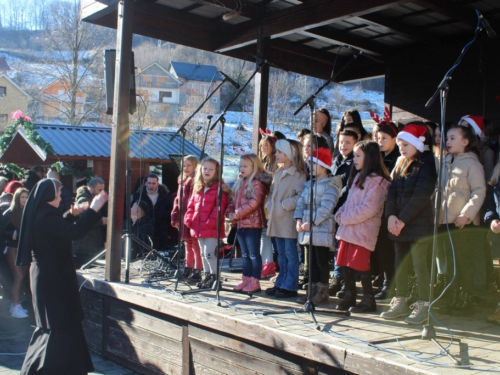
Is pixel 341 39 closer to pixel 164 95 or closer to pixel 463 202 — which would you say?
pixel 463 202

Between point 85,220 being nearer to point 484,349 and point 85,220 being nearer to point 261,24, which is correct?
point 484,349

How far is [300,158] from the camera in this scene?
6.24m

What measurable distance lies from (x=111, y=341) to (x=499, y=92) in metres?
6.35

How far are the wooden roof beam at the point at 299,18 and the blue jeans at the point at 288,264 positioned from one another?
2.85m

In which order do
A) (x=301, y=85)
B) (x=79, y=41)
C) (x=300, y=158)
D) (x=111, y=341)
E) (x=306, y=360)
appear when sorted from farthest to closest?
(x=301, y=85) → (x=79, y=41) → (x=111, y=341) → (x=300, y=158) → (x=306, y=360)

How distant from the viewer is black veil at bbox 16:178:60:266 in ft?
17.3

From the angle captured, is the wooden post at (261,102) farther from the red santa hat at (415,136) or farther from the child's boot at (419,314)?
the child's boot at (419,314)

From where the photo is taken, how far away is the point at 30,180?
10672 millimetres

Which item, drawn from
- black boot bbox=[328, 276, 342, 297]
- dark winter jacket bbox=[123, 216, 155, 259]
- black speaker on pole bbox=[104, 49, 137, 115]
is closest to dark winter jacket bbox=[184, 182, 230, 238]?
black boot bbox=[328, 276, 342, 297]

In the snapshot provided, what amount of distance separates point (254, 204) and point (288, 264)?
746mm

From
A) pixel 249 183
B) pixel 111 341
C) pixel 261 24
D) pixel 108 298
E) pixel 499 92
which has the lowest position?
pixel 111 341

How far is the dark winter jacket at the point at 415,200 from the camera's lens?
4984 millimetres

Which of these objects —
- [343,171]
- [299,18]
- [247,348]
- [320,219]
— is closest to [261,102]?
[299,18]

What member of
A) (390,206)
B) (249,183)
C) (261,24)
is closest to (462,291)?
(390,206)
